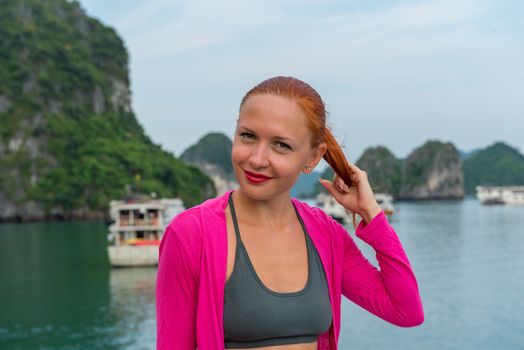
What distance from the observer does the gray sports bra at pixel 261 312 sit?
1938mm

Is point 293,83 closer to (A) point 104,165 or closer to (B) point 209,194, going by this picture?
(A) point 104,165

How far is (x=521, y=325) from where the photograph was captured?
91.9ft

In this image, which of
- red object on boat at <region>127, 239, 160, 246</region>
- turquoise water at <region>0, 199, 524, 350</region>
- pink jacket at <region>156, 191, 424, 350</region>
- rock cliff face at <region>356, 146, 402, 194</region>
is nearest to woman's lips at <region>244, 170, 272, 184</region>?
pink jacket at <region>156, 191, 424, 350</region>

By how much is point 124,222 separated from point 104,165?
6615cm

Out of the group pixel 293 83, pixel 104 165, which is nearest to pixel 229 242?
pixel 293 83

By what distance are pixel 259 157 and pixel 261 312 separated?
423 millimetres

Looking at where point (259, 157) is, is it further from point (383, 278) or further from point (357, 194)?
point (383, 278)

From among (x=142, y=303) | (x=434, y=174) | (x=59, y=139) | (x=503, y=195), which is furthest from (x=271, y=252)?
(x=434, y=174)

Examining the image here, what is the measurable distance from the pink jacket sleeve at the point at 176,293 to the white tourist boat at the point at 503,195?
453 ft

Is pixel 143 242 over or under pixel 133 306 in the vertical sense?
over

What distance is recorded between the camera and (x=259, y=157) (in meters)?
1.98

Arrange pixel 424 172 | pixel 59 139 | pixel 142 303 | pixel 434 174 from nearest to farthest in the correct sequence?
pixel 142 303 → pixel 59 139 → pixel 434 174 → pixel 424 172

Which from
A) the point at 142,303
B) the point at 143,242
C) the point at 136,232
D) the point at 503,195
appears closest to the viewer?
the point at 142,303

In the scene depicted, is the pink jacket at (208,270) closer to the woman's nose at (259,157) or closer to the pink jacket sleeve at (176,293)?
the pink jacket sleeve at (176,293)
